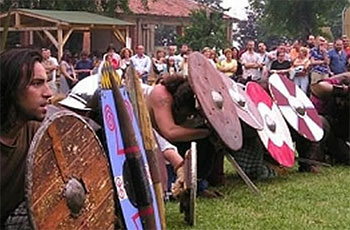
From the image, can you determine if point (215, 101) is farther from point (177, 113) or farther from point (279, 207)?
point (279, 207)

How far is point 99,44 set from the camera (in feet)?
112

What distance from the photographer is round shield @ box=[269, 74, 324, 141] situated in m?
7.52

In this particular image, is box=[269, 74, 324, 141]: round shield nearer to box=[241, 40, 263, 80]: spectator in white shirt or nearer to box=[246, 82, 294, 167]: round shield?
box=[246, 82, 294, 167]: round shield

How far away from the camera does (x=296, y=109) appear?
7.69 metres

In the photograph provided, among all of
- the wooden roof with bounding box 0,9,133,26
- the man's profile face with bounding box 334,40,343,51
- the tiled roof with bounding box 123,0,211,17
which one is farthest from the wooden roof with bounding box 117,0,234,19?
the man's profile face with bounding box 334,40,343,51

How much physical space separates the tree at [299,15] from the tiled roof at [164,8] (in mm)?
4458

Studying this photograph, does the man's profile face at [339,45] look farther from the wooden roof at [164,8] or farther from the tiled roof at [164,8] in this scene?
the tiled roof at [164,8]

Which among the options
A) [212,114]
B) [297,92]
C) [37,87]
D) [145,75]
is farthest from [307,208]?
[145,75]

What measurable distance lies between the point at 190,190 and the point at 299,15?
36.7 metres

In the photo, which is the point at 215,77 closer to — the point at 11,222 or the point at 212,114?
the point at 212,114

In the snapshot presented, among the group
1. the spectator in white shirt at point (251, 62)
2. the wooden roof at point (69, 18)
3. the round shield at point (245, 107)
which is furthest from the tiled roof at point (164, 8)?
the round shield at point (245, 107)

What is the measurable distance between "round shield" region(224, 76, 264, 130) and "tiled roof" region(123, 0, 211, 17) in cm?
2891

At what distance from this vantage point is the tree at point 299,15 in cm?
4012

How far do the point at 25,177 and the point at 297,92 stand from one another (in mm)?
5421
